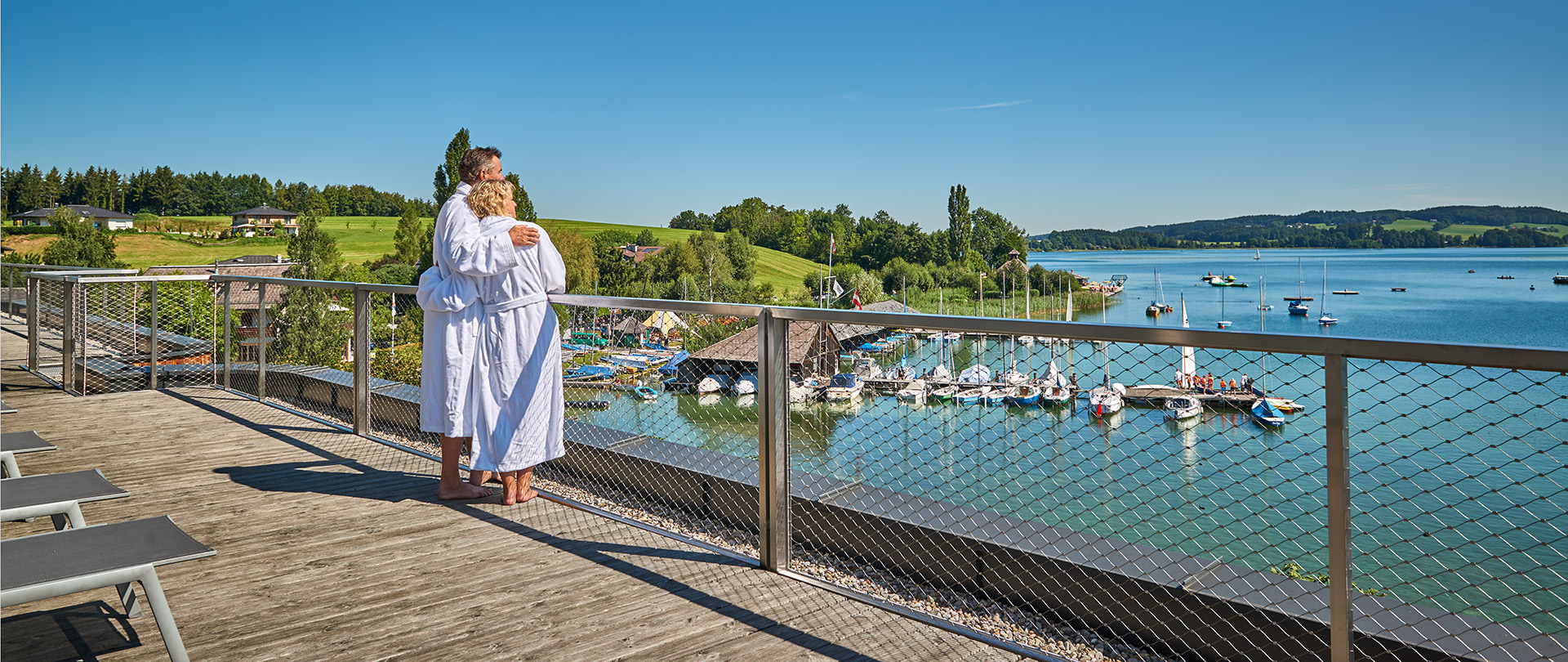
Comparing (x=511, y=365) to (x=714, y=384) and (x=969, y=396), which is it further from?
(x=969, y=396)

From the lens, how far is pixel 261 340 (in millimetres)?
6129

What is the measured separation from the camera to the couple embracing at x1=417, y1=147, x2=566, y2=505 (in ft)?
11.7

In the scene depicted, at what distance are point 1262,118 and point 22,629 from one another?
127176mm

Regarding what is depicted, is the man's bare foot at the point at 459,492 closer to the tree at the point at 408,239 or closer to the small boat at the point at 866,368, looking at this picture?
the small boat at the point at 866,368

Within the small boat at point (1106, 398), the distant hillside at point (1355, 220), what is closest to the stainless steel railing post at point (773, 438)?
the small boat at point (1106, 398)

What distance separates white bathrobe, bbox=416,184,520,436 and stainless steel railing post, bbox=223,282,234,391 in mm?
3819

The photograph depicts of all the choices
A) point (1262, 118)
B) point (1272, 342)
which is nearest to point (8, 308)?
point (1272, 342)

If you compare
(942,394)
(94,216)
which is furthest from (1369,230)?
(94,216)

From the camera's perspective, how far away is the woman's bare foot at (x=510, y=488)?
3.76 meters

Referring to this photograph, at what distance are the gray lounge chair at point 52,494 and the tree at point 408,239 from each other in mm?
76781

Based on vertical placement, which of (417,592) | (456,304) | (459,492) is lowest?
(417,592)

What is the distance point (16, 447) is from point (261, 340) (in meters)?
3.42

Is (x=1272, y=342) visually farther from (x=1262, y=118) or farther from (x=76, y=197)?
(x=1262, y=118)

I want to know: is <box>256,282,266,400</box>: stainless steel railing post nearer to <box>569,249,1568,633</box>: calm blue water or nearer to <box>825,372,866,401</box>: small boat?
<box>569,249,1568,633</box>: calm blue water
